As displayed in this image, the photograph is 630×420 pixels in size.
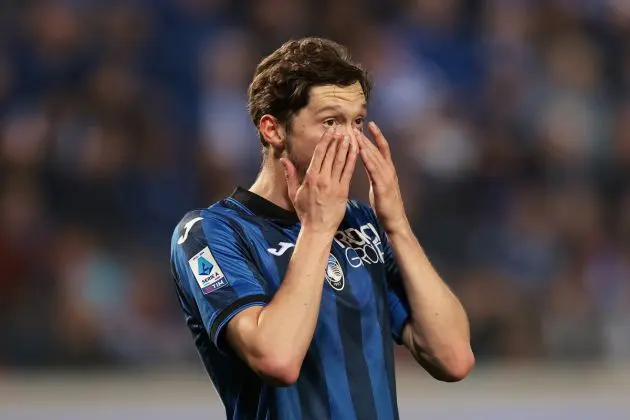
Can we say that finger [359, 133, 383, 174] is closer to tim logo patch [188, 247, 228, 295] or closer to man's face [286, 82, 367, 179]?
man's face [286, 82, 367, 179]

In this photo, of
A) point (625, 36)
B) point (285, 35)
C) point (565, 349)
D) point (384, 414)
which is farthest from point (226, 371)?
point (625, 36)

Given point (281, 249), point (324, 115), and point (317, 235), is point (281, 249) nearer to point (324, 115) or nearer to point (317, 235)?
point (317, 235)

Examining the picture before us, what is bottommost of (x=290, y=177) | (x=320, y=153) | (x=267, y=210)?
(x=267, y=210)

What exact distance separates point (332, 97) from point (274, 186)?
13.2 inches

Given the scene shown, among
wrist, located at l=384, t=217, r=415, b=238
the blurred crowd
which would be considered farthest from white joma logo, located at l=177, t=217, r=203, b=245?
the blurred crowd

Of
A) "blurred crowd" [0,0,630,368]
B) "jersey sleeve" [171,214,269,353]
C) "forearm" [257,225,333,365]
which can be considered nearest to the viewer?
"forearm" [257,225,333,365]

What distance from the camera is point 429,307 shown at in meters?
3.33

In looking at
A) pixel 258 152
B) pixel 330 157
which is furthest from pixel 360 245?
pixel 258 152

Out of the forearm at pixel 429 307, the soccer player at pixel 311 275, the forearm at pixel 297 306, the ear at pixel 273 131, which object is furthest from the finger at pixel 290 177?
the forearm at pixel 429 307

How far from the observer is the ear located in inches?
131

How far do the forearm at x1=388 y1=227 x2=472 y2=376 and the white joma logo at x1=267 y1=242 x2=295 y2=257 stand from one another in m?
0.30

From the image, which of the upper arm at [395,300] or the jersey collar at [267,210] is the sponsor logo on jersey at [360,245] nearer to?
the upper arm at [395,300]

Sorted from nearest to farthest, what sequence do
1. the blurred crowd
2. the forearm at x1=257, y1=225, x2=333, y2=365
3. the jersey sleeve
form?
the forearm at x1=257, y1=225, x2=333, y2=365, the jersey sleeve, the blurred crowd

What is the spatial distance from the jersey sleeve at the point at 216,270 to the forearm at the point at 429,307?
0.43 m
